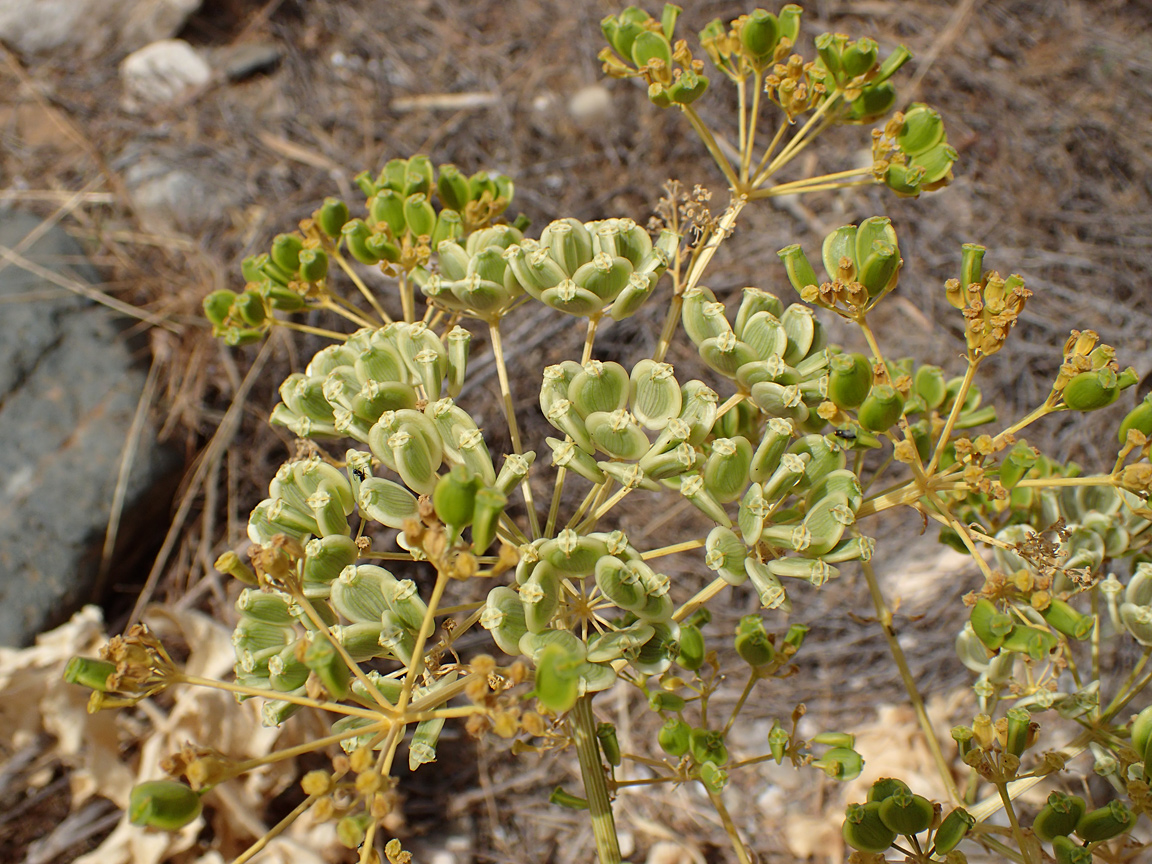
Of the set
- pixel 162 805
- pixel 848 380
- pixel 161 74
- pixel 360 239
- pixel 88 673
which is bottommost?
pixel 162 805

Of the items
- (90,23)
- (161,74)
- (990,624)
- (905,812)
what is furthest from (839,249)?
(90,23)

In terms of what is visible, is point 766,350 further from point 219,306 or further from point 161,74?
point 161,74

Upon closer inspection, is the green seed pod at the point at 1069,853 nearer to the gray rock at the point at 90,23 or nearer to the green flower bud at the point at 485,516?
the green flower bud at the point at 485,516

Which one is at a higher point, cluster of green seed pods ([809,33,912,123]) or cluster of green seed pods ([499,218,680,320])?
cluster of green seed pods ([809,33,912,123])

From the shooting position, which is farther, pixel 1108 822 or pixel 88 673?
pixel 1108 822

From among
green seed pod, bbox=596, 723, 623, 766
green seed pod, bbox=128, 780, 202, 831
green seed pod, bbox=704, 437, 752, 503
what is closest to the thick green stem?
green seed pod, bbox=596, 723, 623, 766

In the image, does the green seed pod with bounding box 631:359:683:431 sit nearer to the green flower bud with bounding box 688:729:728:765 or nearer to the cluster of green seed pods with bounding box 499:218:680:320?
the cluster of green seed pods with bounding box 499:218:680:320

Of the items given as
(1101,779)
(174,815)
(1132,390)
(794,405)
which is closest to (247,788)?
(174,815)
